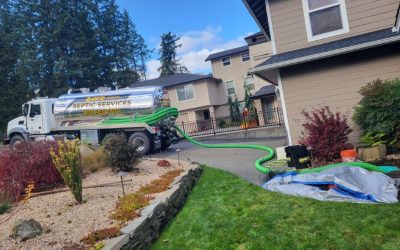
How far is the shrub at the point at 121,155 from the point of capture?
8195 millimetres

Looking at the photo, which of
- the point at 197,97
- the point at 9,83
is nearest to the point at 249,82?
the point at 197,97

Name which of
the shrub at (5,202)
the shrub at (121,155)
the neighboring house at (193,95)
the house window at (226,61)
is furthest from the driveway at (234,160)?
the house window at (226,61)

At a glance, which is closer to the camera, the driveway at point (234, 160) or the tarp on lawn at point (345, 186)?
the tarp on lawn at point (345, 186)

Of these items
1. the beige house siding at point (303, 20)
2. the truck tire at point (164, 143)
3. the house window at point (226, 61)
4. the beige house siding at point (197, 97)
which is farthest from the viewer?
the house window at point (226, 61)

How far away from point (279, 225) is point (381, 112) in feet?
16.1

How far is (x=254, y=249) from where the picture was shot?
4.01 metres

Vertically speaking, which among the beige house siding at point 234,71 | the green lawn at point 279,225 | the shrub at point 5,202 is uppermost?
the beige house siding at point 234,71

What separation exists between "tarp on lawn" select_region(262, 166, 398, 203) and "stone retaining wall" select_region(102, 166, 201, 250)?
1.96m

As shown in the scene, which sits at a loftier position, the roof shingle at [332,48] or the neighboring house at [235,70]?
the neighboring house at [235,70]

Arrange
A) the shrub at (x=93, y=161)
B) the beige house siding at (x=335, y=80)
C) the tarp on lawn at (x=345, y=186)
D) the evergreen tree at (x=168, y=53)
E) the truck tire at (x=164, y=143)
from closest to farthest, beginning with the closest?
the tarp on lawn at (x=345, y=186)
the shrub at (x=93, y=161)
the beige house siding at (x=335, y=80)
the truck tire at (x=164, y=143)
the evergreen tree at (x=168, y=53)

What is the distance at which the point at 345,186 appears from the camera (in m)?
5.35

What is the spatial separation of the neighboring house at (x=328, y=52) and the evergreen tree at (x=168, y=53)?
46.8 m

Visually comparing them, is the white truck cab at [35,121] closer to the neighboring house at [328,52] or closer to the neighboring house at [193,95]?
the neighboring house at [328,52]

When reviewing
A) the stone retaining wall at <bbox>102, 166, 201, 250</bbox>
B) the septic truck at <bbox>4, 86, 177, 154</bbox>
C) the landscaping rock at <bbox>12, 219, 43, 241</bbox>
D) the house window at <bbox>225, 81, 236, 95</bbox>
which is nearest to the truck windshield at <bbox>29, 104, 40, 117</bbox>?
the septic truck at <bbox>4, 86, 177, 154</bbox>
